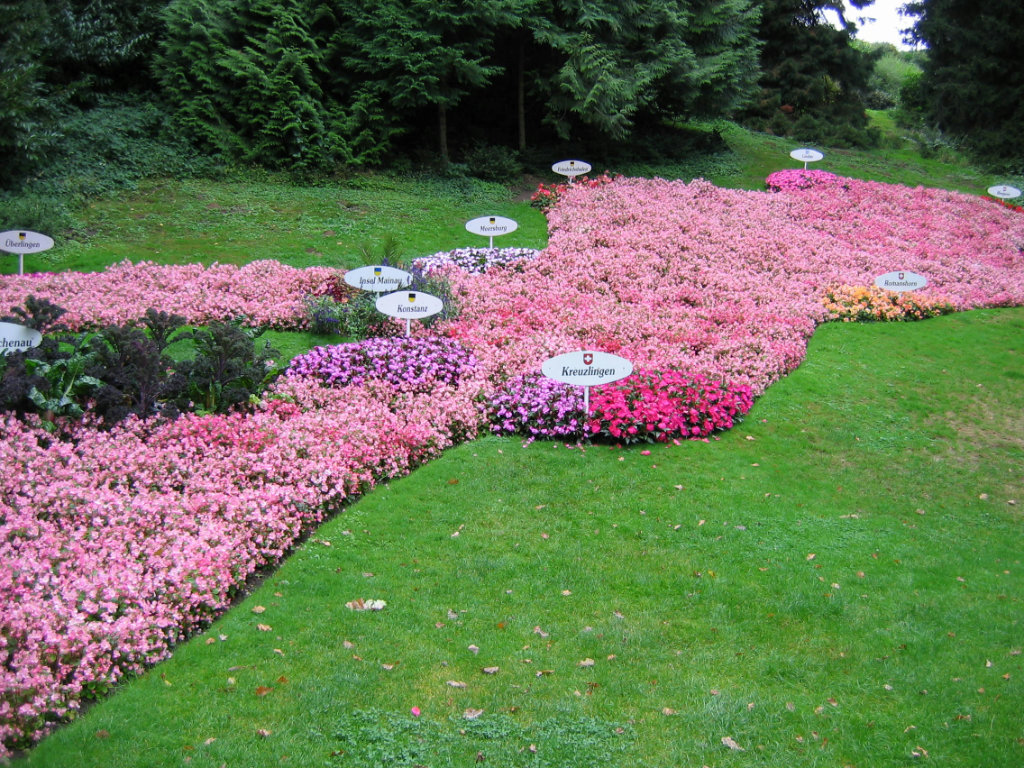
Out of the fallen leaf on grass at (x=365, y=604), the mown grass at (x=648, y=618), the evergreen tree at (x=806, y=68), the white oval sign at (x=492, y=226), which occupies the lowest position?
the mown grass at (x=648, y=618)

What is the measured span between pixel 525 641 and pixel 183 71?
20.6 meters

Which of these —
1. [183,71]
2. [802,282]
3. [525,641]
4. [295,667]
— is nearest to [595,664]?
[525,641]

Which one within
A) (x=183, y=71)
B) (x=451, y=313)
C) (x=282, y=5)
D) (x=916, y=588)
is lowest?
(x=916, y=588)

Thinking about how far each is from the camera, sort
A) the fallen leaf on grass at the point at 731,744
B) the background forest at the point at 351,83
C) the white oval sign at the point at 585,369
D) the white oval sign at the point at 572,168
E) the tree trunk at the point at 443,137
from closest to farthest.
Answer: the fallen leaf on grass at the point at 731,744 < the white oval sign at the point at 585,369 < the background forest at the point at 351,83 < the white oval sign at the point at 572,168 < the tree trunk at the point at 443,137

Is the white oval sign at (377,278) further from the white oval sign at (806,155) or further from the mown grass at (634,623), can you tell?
the white oval sign at (806,155)

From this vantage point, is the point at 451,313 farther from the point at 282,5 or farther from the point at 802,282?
the point at 282,5

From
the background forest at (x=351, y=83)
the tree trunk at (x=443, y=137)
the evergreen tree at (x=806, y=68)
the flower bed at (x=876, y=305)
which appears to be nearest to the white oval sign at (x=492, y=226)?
the flower bed at (x=876, y=305)

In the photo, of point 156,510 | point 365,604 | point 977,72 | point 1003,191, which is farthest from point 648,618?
point 977,72

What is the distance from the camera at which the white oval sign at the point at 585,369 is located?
10.1 m

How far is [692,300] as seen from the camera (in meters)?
15.2

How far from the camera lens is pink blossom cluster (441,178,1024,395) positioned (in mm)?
12945

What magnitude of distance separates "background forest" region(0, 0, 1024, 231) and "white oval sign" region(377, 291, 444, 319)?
10.3 metres

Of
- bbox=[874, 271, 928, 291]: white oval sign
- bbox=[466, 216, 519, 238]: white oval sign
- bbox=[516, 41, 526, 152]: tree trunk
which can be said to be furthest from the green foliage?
bbox=[516, 41, 526, 152]: tree trunk

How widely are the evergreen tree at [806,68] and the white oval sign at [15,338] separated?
91.4ft
